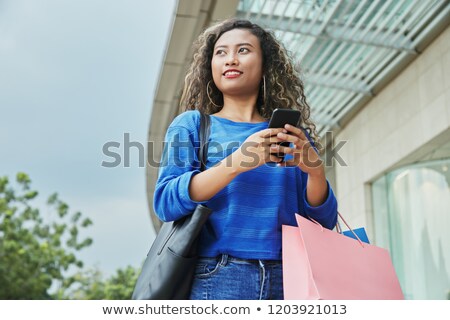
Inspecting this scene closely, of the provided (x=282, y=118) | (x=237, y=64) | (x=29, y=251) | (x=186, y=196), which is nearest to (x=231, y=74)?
(x=237, y=64)

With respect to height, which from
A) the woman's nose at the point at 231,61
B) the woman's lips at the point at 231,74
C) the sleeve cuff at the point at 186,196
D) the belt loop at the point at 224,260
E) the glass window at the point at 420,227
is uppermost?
the glass window at the point at 420,227

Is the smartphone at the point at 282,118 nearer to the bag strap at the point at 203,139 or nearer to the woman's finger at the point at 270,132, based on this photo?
the woman's finger at the point at 270,132

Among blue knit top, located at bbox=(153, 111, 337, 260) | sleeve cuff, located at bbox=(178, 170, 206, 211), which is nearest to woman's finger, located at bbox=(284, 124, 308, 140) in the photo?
blue knit top, located at bbox=(153, 111, 337, 260)

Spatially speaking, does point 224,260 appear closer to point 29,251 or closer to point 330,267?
point 330,267

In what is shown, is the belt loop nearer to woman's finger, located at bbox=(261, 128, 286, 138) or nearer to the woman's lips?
woman's finger, located at bbox=(261, 128, 286, 138)

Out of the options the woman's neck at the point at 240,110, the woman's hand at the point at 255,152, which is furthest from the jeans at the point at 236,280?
the woman's neck at the point at 240,110

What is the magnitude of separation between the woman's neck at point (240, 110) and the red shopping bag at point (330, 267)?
0.48 m

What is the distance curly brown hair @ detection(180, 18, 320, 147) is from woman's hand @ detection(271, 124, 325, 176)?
1.18ft

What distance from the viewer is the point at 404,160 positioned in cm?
1099

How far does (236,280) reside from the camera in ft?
6.14

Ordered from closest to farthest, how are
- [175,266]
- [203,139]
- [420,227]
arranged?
1. [175,266]
2. [203,139]
3. [420,227]

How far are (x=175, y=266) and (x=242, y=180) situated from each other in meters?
0.32

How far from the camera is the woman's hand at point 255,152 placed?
6.17 ft

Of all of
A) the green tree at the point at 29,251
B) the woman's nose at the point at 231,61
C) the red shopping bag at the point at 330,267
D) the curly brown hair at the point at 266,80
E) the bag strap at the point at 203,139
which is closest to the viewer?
the red shopping bag at the point at 330,267
